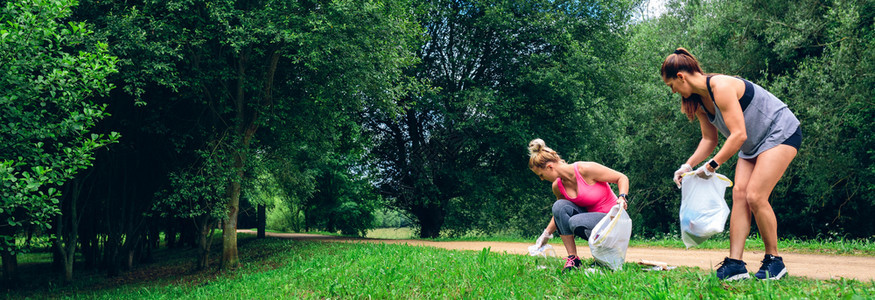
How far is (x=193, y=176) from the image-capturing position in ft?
33.7

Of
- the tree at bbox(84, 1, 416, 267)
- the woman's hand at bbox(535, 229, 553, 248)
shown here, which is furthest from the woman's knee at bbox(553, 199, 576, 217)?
the tree at bbox(84, 1, 416, 267)

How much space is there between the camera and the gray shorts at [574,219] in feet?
14.9

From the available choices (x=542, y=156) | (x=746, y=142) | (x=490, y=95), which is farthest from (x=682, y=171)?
(x=490, y=95)

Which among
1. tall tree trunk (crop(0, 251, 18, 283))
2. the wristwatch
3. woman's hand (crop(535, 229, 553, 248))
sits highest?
the wristwatch

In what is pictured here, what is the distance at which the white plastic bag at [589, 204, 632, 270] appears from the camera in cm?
423

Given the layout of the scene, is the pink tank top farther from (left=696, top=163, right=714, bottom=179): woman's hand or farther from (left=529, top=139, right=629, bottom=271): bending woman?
(left=696, top=163, right=714, bottom=179): woman's hand

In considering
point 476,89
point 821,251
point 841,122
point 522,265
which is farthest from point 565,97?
point 522,265

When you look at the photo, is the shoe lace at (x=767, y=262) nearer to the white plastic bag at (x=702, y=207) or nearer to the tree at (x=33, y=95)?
the white plastic bag at (x=702, y=207)

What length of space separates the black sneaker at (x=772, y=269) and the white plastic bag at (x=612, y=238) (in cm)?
97

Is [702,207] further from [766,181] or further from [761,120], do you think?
[761,120]

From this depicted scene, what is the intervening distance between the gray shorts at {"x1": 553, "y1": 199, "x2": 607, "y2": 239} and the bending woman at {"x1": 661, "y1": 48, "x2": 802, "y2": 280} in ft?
2.69

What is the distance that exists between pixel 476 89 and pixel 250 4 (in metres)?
8.53

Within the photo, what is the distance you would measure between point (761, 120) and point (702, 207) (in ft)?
2.57

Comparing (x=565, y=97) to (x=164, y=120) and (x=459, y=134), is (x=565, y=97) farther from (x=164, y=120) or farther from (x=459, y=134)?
(x=164, y=120)
